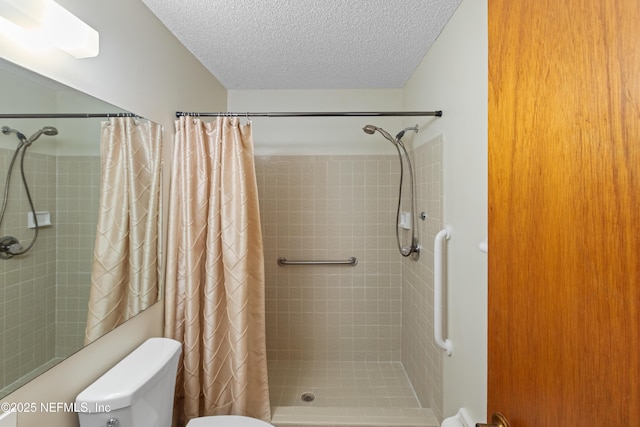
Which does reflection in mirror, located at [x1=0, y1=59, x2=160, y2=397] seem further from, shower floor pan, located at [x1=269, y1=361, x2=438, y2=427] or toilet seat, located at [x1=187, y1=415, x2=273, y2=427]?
shower floor pan, located at [x1=269, y1=361, x2=438, y2=427]

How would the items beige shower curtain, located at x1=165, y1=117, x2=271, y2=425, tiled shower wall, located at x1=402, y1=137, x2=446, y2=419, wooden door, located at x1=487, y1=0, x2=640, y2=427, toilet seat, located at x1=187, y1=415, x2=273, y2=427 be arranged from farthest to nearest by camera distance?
1. tiled shower wall, located at x1=402, y1=137, x2=446, y2=419
2. beige shower curtain, located at x1=165, y1=117, x2=271, y2=425
3. toilet seat, located at x1=187, y1=415, x2=273, y2=427
4. wooden door, located at x1=487, y1=0, x2=640, y2=427

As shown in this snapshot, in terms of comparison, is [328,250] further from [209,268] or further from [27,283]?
[27,283]

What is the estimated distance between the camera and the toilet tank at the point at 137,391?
0.93 meters

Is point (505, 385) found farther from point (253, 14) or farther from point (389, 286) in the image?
point (389, 286)

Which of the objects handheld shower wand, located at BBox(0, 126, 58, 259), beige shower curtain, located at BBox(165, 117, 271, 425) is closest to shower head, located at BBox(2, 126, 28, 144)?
handheld shower wand, located at BBox(0, 126, 58, 259)

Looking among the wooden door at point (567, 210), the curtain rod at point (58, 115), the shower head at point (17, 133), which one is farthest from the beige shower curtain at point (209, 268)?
the wooden door at point (567, 210)

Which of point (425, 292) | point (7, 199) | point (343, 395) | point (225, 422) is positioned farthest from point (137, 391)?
point (425, 292)

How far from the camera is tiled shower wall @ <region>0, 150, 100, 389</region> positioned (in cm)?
75

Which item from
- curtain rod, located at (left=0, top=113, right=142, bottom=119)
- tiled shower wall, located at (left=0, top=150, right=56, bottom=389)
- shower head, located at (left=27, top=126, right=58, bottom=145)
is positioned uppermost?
curtain rod, located at (left=0, top=113, right=142, bottom=119)

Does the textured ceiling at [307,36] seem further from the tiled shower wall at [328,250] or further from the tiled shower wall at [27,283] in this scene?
the tiled shower wall at [27,283]

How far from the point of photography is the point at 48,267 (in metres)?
0.87

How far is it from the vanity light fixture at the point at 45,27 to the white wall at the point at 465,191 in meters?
1.41

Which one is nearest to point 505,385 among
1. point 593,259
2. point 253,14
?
point 593,259

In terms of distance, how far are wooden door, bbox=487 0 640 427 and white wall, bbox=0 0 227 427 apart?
47.7 inches
